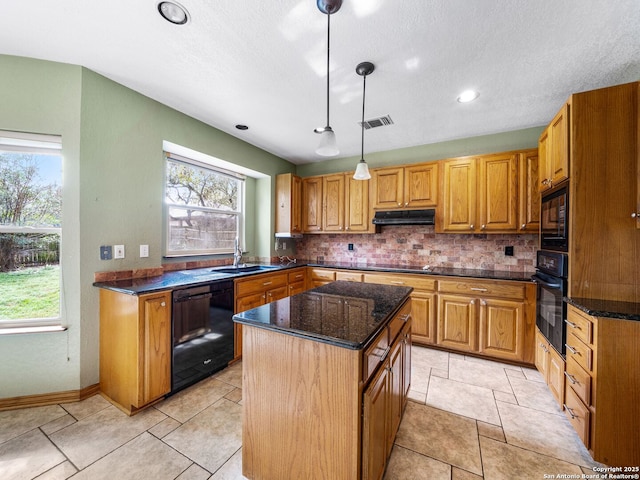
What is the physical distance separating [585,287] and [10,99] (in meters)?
4.28

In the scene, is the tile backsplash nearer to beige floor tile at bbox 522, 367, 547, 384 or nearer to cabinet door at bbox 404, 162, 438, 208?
cabinet door at bbox 404, 162, 438, 208

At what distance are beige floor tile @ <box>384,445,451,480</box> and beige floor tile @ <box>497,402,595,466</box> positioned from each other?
0.57 m

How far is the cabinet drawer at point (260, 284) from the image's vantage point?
105 inches

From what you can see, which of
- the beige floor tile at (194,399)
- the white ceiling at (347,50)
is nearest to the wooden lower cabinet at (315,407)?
the beige floor tile at (194,399)

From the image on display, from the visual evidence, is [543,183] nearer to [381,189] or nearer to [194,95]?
[381,189]

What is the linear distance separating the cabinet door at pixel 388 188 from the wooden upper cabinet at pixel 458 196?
522 millimetres

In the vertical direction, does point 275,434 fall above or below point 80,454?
above

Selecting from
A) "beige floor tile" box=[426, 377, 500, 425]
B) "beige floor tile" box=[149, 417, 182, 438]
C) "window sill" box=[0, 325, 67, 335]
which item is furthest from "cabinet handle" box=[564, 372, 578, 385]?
"window sill" box=[0, 325, 67, 335]

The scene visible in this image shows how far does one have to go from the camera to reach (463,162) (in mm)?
3049

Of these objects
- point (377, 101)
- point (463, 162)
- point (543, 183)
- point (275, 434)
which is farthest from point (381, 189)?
point (275, 434)

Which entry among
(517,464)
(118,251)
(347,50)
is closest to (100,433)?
(118,251)

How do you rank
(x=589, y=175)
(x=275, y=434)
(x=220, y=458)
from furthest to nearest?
(x=589, y=175) < (x=220, y=458) < (x=275, y=434)

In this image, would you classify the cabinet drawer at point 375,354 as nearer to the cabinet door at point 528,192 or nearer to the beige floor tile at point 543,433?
the beige floor tile at point 543,433

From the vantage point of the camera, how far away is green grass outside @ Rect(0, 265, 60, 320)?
1.91m
